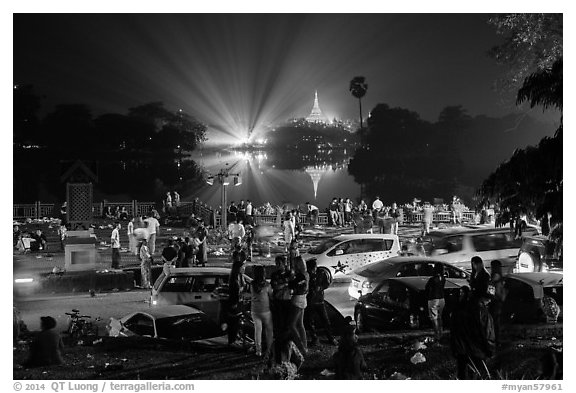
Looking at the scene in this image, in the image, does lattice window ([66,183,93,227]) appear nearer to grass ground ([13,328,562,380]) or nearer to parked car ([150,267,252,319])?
parked car ([150,267,252,319])

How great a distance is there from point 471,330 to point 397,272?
11.9 feet

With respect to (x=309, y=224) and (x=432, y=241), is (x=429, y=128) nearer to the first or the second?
(x=432, y=241)

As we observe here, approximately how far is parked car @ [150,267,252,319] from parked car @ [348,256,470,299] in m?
2.17

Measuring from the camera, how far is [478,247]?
41.9 feet

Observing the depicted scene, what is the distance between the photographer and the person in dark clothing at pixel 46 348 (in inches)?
304

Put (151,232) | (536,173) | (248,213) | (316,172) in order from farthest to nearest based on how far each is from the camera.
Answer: (316,172), (248,213), (151,232), (536,173)

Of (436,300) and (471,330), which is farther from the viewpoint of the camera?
(436,300)

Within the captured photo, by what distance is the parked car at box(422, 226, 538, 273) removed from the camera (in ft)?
41.8

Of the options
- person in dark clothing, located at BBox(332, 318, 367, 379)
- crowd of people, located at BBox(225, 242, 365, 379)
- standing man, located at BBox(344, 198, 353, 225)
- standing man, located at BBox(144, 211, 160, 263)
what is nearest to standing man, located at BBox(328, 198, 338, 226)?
standing man, located at BBox(344, 198, 353, 225)

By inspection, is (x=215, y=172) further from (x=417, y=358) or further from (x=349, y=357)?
(x=349, y=357)

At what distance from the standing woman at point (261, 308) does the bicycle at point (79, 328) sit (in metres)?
2.56

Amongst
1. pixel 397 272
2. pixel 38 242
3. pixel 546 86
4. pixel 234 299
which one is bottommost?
pixel 234 299

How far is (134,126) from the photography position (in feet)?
56.9

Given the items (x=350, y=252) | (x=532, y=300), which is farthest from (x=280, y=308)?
(x=350, y=252)
